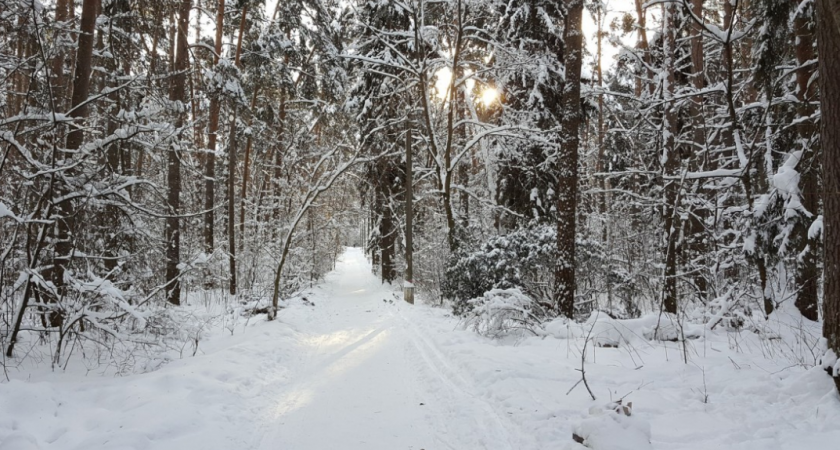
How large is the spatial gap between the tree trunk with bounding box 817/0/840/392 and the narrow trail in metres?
2.87

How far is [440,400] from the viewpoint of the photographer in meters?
4.51

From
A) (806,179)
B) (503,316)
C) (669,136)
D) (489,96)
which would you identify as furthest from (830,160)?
(489,96)

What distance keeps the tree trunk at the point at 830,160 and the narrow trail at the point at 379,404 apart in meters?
2.87

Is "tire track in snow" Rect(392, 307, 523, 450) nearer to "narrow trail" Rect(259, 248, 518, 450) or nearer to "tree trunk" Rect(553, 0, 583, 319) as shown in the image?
"narrow trail" Rect(259, 248, 518, 450)

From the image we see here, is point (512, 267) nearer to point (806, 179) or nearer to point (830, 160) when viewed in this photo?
point (806, 179)

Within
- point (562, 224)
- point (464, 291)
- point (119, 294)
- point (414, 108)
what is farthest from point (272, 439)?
point (414, 108)

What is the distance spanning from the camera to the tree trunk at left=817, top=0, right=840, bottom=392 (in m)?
3.37

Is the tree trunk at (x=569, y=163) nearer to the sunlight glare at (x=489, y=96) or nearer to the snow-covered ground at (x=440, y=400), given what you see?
the snow-covered ground at (x=440, y=400)

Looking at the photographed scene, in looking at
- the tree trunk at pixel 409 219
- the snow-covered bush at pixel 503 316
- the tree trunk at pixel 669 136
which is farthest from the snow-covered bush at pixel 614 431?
the tree trunk at pixel 409 219

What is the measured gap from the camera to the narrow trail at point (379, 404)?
3623mm

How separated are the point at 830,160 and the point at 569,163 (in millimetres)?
4849

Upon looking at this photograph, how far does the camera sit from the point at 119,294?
187 inches

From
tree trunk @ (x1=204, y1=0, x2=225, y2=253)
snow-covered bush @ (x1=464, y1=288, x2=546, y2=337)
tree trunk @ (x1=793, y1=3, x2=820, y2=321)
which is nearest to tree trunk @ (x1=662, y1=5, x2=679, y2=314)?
tree trunk @ (x1=793, y1=3, x2=820, y2=321)

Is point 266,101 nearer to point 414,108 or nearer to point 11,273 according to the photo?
point 414,108
